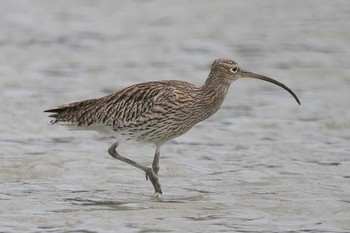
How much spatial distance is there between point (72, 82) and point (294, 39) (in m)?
4.66

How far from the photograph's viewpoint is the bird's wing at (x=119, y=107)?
477 inches

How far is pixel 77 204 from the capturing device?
1143 cm

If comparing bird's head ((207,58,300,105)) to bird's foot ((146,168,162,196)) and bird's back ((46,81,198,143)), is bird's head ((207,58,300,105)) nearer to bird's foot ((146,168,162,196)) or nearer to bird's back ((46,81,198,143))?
bird's back ((46,81,198,143))

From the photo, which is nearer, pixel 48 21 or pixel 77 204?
pixel 77 204

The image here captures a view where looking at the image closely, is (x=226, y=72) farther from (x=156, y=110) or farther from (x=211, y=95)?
(x=156, y=110)

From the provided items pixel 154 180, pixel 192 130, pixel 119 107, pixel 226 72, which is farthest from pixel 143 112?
pixel 192 130

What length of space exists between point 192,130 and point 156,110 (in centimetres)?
339

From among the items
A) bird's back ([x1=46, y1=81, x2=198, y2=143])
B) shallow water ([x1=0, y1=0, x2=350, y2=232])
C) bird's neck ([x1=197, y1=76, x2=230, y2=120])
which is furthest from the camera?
bird's neck ([x1=197, y1=76, x2=230, y2=120])

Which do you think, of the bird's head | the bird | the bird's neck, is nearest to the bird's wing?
the bird

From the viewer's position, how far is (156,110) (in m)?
12.0

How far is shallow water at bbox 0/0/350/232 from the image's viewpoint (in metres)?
11.2

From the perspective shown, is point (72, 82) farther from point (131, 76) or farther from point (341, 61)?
point (341, 61)

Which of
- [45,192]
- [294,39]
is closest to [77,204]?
[45,192]

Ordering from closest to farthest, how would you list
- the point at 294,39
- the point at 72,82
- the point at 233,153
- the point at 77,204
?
the point at 77,204, the point at 233,153, the point at 72,82, the point at 294,39
